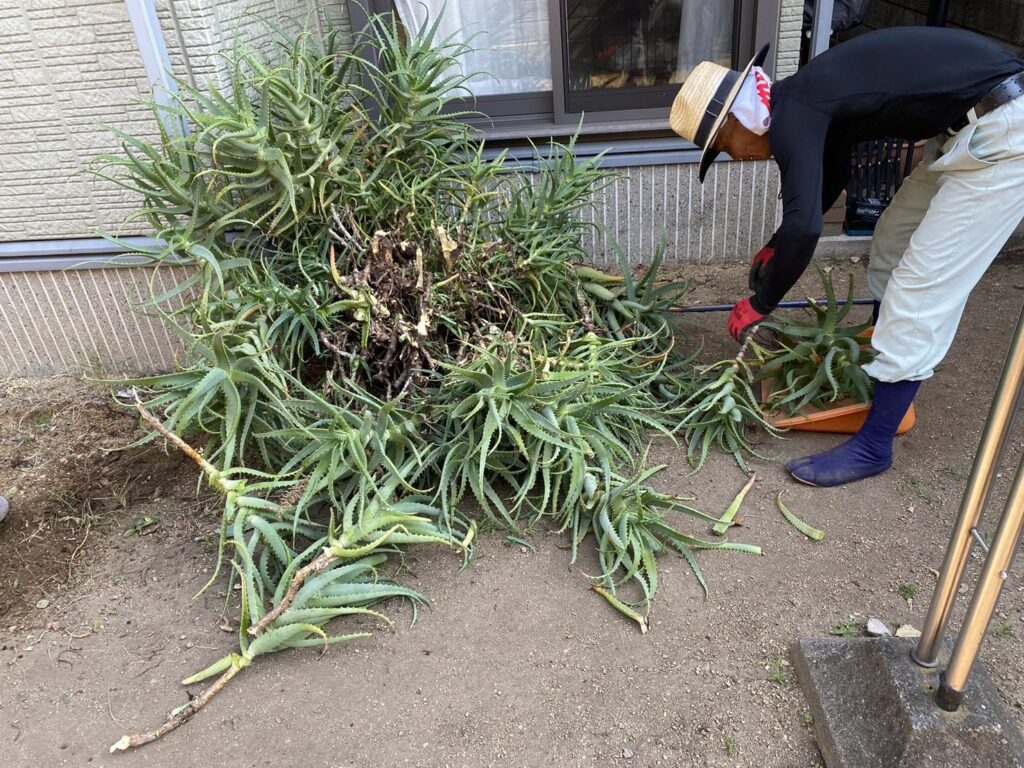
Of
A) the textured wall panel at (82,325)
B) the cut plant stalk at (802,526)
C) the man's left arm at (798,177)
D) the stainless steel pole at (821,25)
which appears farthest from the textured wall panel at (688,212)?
the textured wall panel at (82,325)

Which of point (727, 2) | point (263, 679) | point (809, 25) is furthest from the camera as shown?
point (809, 25)

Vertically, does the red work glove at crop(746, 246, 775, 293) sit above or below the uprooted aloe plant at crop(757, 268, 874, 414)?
above

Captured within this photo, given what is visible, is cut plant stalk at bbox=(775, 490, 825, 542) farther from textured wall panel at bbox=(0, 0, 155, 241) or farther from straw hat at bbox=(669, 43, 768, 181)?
Result: textured wall panel at bbox=(0, 0, 155, 241)

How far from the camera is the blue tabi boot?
2.45 metres

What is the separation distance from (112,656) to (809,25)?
4.37 m

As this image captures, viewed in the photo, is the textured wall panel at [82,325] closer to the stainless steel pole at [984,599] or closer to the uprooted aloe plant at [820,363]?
the uprooted aloe plant at [820,363]

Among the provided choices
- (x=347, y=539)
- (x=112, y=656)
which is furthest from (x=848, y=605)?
(x=112, y=656)

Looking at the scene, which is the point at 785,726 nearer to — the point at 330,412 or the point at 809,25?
the point at 330,412

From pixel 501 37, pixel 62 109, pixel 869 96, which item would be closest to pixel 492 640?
pixel 869 96

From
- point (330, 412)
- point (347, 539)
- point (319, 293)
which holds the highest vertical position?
point (319, 293)

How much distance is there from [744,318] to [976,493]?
1245 millimetres

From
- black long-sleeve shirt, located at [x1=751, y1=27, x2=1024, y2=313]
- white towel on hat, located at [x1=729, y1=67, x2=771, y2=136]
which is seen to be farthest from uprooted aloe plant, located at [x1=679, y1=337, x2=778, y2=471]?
white towel on hat, located at [x1=729, y1=67, x2=771, y2=136]

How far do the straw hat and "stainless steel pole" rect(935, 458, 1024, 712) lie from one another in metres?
1.45

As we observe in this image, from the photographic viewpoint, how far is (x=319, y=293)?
2537 mm
